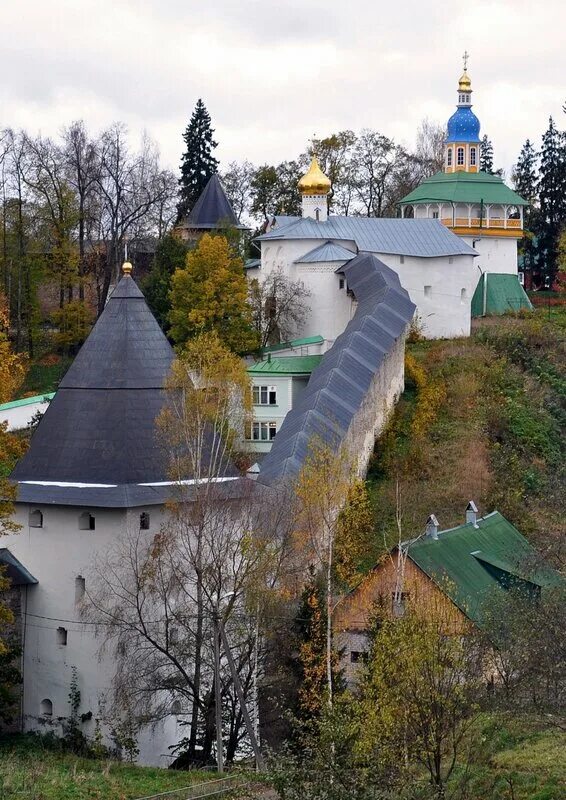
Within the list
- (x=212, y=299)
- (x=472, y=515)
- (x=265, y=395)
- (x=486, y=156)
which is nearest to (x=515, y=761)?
(x=472, y=515)

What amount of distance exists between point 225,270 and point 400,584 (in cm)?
2089

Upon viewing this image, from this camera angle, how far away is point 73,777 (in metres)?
20.7

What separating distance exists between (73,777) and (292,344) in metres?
25.1

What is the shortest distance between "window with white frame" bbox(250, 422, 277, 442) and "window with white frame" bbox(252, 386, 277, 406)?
657 mm

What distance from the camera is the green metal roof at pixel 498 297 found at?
5081 centimetres

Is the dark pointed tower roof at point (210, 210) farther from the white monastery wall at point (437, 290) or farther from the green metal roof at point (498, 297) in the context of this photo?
the green metal roof at point (498, 297)

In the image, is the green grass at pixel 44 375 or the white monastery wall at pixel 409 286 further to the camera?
the white monastery wall at pixel 409 286

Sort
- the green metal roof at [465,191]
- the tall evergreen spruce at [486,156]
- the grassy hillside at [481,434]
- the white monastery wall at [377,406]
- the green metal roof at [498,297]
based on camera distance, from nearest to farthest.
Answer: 1. the white monastery wall at [377,406]
2. the grassy hillside at [481,434]
3. the green metal roof at [498,297]
4. the green metal roof at [465,191]
5. the tall evergreen spruce at [486,156]

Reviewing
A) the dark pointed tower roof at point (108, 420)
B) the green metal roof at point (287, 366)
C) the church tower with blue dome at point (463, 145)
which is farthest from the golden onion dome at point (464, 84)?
the dark pointed tower roof at point (108, 420)

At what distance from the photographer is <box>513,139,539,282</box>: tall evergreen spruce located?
2373 inches

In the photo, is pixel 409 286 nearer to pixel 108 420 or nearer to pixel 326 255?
pixel 326 255

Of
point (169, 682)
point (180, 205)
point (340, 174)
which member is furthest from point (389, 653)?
point (340, 174)

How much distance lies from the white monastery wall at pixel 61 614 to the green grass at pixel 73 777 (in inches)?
49.5

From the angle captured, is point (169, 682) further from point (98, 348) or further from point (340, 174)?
point (340, 174)
